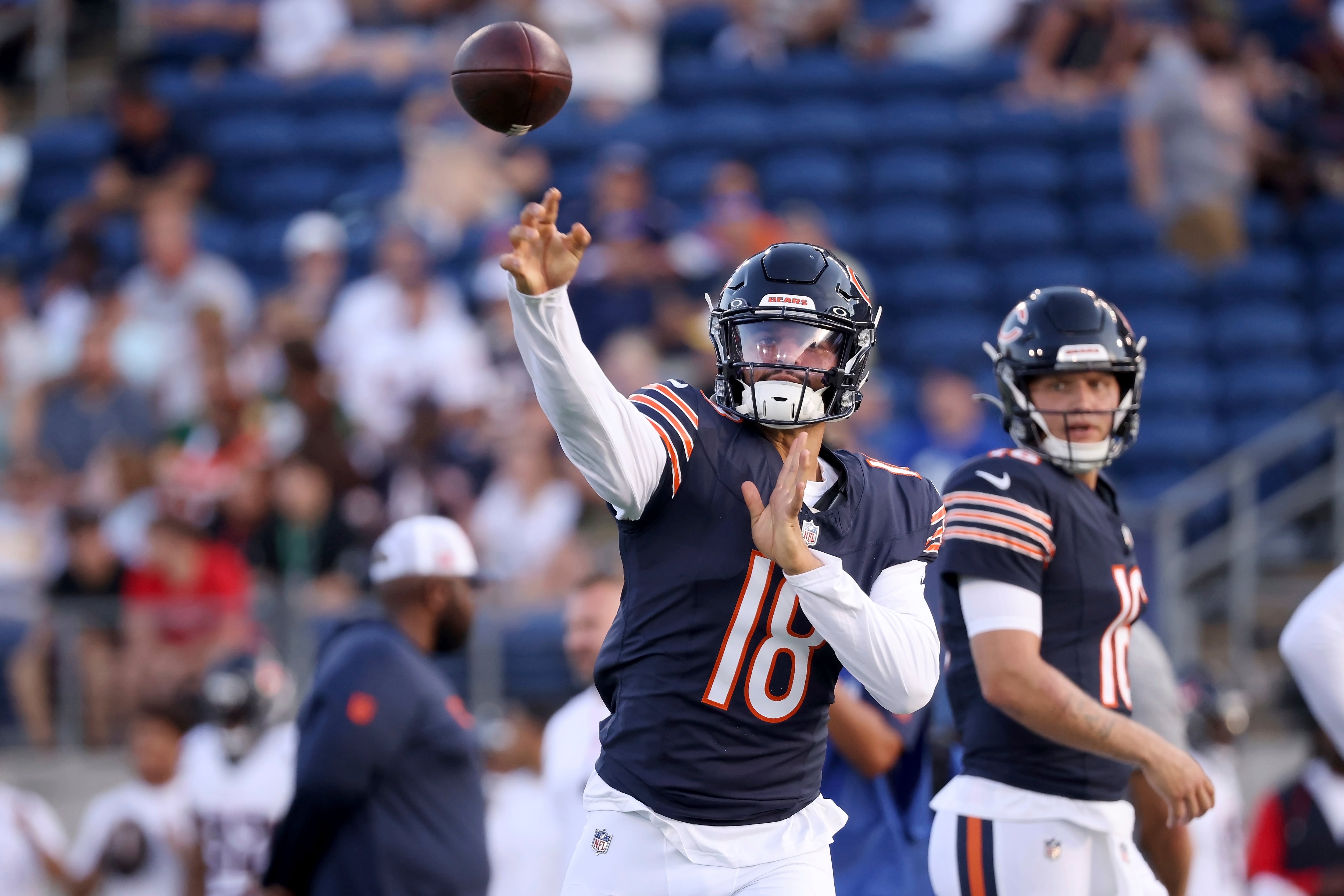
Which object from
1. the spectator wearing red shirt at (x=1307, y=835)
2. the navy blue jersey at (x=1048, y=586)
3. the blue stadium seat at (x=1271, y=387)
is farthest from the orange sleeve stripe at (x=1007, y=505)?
the blue stadium seat at (x=1271, y=387)

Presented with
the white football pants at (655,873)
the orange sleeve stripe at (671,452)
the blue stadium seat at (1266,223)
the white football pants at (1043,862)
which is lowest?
the white football pants at (1043,862)

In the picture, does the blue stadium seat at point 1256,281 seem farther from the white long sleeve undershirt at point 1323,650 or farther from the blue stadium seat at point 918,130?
the white long sleeve undershirt at point 1323,650

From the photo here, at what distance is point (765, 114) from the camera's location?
468 inches

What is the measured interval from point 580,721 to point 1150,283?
645 centimetres

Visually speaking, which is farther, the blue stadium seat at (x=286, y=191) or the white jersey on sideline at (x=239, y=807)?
the blue stadium seat at (x=286, y=191)

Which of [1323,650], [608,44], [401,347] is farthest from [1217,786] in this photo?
[608,44]

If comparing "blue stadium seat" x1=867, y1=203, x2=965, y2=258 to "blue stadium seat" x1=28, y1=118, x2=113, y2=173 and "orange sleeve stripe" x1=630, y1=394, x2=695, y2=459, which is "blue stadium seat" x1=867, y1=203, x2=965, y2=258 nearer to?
"blue stadium seat" x1=28, y1=118, x2=113, y2=173

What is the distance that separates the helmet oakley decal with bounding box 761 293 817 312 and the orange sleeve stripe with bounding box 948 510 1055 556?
735 millimetres

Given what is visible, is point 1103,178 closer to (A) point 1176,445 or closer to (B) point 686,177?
(A) point 1176,445

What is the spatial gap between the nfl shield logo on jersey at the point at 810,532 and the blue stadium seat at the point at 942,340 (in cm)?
676

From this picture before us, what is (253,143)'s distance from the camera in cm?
1209

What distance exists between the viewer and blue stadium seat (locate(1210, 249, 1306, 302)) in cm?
1060

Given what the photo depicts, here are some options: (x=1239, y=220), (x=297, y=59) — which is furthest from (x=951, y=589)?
(x=297, y=59)

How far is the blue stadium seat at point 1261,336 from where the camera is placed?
1020 centimetres
